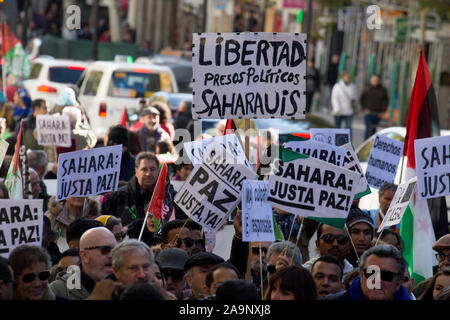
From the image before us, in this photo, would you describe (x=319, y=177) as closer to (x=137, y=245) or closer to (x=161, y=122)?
(x=137, y=245)

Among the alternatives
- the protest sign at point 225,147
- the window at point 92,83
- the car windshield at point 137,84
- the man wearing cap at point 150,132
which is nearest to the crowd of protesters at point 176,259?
the protest sign at point 225,147

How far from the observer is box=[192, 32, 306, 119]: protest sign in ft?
31.0

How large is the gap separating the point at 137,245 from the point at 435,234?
515 cm

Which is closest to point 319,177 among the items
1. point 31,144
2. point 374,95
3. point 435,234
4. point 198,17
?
point 435,234

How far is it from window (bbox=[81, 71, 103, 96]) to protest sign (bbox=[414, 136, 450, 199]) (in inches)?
490

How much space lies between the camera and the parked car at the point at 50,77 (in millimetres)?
22359

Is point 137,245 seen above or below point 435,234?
above

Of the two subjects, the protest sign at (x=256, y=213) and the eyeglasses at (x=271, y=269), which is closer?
the eyeglasses at (x=271, y=269)

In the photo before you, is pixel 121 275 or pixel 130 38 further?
pixel 130 38

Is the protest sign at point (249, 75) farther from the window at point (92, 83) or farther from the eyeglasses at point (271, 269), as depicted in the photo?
the window at point (92, 83)

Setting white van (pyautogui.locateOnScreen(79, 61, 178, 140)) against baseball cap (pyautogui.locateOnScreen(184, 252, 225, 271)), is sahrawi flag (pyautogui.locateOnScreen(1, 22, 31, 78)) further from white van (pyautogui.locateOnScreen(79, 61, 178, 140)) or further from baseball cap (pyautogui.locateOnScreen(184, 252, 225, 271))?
baseball cap (pyautogui.locateOnScreen(184, 252, 225, 271))

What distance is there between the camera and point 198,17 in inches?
2101
